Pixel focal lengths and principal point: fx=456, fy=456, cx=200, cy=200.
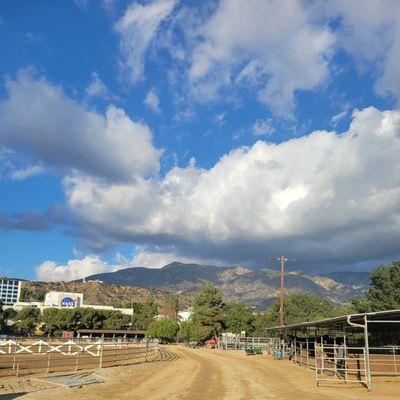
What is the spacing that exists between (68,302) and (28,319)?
28.2 meters

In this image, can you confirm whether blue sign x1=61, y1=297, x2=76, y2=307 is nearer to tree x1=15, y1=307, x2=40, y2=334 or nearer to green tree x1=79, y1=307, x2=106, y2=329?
tree x1=15, y1=307, x2=40, y2=334

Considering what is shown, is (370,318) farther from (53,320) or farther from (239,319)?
(53,320)

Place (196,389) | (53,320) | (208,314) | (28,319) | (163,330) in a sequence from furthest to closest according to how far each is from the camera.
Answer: (28,319)
(53,320)
(163,330)
(208,314)
(196,389)

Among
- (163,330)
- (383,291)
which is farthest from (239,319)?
(383,291)

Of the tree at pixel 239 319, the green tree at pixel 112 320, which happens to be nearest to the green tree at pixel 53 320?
the green tree at pixel 112 320

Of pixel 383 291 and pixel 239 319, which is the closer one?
pixel 383 291

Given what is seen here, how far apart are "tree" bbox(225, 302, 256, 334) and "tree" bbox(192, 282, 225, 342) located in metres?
15.7

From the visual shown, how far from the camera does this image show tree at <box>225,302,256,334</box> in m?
104

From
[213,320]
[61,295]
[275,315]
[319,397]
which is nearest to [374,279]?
[275,315]

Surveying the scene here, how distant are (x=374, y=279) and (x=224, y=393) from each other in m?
73.5

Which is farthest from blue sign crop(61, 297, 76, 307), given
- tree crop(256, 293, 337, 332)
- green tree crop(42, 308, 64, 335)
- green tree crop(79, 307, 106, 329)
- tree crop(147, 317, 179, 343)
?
tree crop(256, 293, 337, 332)

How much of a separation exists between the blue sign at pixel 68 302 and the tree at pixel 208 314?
6944 centimetres

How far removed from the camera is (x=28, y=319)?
11706cm

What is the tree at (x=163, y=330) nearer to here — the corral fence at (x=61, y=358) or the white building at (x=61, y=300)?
the white building at (x=61, y=300)
